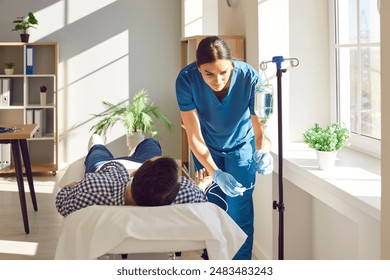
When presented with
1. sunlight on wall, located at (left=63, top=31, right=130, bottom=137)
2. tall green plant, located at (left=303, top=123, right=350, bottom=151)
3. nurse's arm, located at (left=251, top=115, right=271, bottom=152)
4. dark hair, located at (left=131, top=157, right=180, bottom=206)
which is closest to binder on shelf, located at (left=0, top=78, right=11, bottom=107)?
sunlight on wall, located at (left=63, top=31, right=130, bottom=137)

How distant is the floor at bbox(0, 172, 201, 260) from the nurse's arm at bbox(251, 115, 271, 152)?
86 cm

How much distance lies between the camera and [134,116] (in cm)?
604

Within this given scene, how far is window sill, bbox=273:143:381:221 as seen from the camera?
6.56 ft

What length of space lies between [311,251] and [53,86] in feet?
13.2

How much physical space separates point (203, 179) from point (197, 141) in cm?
18

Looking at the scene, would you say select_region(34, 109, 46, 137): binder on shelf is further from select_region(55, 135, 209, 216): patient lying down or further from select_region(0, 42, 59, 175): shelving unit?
select_region(55, 135, 209, 216): patient lying down

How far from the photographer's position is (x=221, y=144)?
2682 millimetres

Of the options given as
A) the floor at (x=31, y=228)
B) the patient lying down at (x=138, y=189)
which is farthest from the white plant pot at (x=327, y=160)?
the floor at (x=31, y=228)

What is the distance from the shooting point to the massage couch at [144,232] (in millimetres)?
1845

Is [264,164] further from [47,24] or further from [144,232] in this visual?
[47,24]

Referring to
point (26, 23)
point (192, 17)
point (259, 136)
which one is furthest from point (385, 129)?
point (26, 23)
